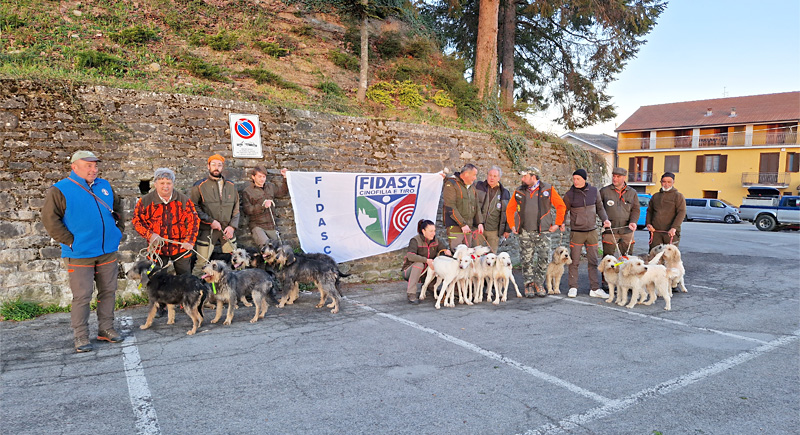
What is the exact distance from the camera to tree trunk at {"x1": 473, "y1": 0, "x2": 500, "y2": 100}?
1378 cm

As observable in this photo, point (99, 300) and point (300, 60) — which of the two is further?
point (300, 60)

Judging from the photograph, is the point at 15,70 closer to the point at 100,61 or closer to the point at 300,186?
the point at 100,61

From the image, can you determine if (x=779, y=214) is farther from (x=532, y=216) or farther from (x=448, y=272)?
(x=448, y=272)

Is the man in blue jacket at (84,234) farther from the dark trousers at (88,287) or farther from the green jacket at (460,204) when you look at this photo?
the green jacket at (460,204)

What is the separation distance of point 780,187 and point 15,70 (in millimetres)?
47204

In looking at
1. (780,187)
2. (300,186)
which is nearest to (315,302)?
(300,186)

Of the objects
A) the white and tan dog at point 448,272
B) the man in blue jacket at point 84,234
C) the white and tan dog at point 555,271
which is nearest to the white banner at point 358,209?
the white and tan dog at point 448,272

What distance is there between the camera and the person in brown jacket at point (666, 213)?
27.6 ft

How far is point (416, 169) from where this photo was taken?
368 inches

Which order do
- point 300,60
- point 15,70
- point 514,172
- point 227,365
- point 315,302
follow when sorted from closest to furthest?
point 227,365 → point 15,70 → point 315,302 → point 514,172 → point 300,60

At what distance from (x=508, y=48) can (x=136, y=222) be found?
1487cm

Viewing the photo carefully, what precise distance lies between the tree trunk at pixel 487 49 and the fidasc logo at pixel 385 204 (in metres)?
6.18

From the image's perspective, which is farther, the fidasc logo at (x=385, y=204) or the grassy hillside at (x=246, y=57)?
the grassy hillside at (x=246, y=57)

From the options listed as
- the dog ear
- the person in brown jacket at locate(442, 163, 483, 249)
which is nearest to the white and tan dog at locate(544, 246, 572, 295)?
the person in brown jacket at locate(442, 163, 483, 249)
